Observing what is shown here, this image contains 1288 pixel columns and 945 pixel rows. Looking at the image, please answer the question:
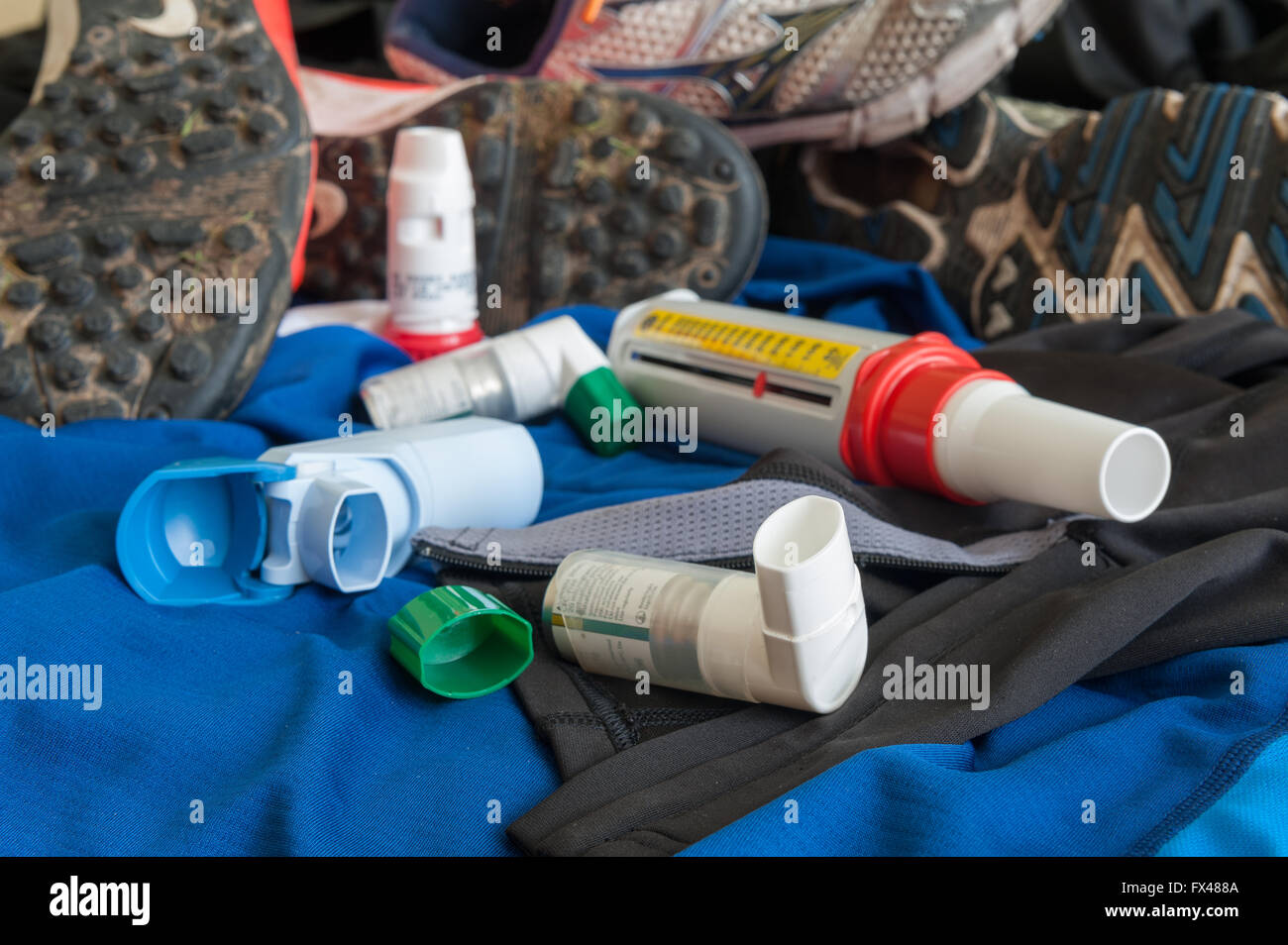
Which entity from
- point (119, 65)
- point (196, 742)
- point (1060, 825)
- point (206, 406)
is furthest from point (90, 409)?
point (1060, 825)

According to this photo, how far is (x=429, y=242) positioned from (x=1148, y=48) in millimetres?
677

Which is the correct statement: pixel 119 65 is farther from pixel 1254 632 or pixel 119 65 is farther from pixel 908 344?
pixel 1254 632

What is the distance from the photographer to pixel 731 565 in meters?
0.57

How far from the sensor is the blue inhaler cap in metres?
0.57

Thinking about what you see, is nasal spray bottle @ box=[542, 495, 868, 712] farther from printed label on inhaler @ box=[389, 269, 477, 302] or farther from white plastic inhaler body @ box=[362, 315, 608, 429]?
printed label on inhaler @ box=[389, 269, 477, 302]

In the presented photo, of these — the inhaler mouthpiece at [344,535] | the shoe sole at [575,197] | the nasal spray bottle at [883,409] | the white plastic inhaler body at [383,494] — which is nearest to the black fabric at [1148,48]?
the shoe sole at [575,197]

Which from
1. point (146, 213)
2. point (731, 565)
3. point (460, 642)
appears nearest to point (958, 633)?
point (731, 565)

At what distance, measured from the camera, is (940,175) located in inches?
41.3

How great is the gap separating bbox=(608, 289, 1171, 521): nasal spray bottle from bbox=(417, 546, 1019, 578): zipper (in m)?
0.05

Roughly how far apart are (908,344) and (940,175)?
0.39 meters

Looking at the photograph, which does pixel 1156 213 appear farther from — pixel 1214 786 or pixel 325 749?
pixel 325 749

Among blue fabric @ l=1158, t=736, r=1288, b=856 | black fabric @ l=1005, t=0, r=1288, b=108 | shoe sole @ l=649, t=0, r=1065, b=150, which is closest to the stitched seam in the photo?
blue fabric @ l=1158, t=736, r=1288, b=856

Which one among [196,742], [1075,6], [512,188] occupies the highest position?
[1075,6]
